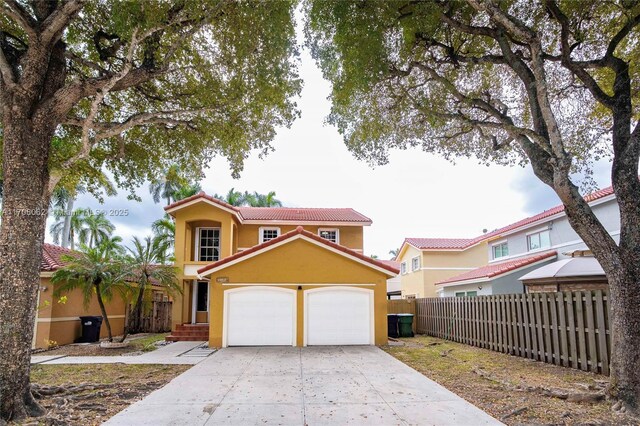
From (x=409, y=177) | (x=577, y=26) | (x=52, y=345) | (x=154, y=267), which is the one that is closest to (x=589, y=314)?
(x=577, y=26)

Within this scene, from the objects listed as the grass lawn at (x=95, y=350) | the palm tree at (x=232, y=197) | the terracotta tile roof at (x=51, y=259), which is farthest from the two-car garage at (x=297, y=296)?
the palm tree at (x=232, y=197)

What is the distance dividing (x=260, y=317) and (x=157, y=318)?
370 inches

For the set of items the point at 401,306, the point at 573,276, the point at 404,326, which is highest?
the point at 573,276

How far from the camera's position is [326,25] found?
33.9ft

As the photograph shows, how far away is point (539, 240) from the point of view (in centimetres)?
2206

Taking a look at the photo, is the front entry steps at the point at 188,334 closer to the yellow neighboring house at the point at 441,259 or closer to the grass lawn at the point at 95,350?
the grass lawn at the point at 95,350

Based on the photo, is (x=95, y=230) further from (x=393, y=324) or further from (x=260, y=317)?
(x=393, y=324)

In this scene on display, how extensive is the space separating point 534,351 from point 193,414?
30.0ft

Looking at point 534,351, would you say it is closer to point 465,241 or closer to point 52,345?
point 52,345

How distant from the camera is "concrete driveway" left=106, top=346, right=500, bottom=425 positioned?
6.06 meters

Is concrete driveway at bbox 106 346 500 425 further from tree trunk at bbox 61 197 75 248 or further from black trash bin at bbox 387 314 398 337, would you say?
tree trunk at bbox 61 197 75 248

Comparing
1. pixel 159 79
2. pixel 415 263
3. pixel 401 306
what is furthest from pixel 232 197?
pixel 159 79

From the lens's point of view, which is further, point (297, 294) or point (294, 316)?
point (297, 294)

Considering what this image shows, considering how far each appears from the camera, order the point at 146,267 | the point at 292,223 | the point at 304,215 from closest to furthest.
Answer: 1. the point at 146,267
2. the point at 292,223
3. the point at 304,215
